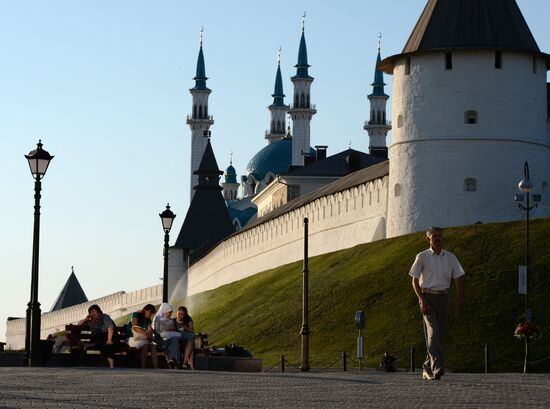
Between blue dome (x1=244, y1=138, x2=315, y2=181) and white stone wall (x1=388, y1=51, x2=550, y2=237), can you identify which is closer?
white stone wall (x1=388, y1=51, x2=550, y2=237)

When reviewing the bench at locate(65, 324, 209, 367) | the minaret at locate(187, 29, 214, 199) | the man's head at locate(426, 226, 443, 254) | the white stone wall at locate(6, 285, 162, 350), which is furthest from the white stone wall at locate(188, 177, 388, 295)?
the minaret at locate(187, 29, 214, 199)

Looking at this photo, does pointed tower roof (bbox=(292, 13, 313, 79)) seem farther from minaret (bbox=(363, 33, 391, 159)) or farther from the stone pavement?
the stone pavement

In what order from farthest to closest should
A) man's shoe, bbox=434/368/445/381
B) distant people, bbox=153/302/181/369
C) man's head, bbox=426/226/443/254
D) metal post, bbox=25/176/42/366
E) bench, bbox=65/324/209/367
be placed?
1. metal post, bbox=25/176/42/366
2. bench, bbox=65/324/209/367
3. distant people, bbox=153/302/181/369
4. man's shoe, bbox=434/368/445/381
5. man's head, bbox=426/226/443/254

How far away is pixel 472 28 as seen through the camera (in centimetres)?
6056

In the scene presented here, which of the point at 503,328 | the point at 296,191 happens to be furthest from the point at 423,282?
the point at 296,191

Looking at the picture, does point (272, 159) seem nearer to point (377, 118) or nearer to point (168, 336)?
point (377, 118)

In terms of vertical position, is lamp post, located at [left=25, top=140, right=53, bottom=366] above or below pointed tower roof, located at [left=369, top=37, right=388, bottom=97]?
below

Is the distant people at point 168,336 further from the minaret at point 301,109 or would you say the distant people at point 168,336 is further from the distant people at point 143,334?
the minaret at point 301,109

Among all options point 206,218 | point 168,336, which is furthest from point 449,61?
point 206,218

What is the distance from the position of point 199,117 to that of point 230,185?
2935 cm

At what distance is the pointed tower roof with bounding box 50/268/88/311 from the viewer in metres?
136

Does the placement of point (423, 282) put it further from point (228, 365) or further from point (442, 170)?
point (442, 170)

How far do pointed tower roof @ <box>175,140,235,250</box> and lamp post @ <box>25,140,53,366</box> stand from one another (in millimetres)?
68717

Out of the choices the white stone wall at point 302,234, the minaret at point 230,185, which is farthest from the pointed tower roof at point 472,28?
the minaret at point 230,185
